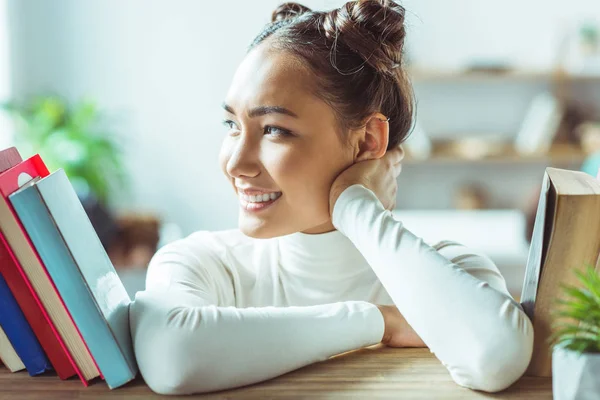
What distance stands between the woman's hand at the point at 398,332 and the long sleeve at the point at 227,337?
0.02 m

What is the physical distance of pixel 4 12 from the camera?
536 centimetres

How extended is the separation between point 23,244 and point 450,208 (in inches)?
202

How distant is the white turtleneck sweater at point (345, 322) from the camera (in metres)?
0.98

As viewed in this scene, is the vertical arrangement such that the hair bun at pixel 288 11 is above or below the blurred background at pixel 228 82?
above

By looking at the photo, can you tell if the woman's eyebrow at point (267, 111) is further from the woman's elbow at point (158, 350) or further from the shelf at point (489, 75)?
the shelf at point (489, 75)

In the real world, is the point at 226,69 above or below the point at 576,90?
above

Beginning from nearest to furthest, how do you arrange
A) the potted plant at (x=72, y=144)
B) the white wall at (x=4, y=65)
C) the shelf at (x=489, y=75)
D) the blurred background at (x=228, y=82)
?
the potted plant at (x=72, y=144)
the white wall at (x=4, y=65)
the shelf at (x=489, y=75)
the blurred background at (x=228, y=82)

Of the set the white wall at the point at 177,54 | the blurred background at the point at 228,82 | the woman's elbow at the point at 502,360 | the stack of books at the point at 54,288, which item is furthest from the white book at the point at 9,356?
the white wall at the point at 177,54

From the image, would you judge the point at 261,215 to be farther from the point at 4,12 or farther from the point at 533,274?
the point at 4,12

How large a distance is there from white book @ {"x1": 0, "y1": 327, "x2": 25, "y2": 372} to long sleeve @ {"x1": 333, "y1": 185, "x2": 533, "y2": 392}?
0.48 meters

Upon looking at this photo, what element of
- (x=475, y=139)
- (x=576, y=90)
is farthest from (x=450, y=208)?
(x=576, y=90)

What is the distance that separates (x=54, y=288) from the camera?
3.13 feet

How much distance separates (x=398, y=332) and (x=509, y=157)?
454cm

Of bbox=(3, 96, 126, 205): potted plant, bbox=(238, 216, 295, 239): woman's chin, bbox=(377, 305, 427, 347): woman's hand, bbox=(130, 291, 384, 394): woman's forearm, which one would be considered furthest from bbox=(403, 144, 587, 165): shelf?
bbox=(130, 291, 384, 394): woman's forearm
